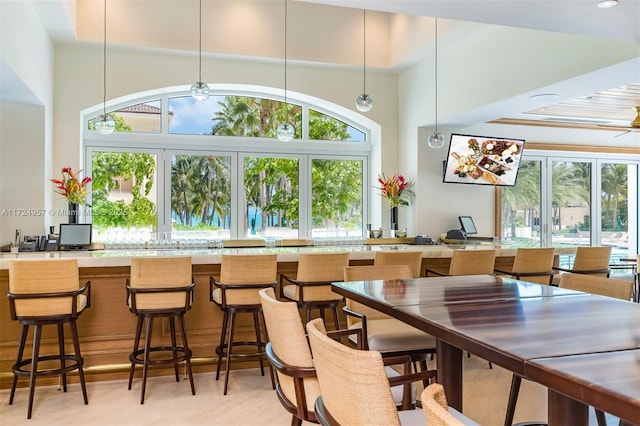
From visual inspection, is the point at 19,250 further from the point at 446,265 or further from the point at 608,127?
the point at 608,127

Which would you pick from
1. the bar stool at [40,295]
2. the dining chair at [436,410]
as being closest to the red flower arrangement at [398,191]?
the bar stool at [40,295]

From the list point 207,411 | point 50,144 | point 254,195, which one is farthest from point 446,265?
point 50,144

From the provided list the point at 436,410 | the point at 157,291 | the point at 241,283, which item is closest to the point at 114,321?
the point at 157,291

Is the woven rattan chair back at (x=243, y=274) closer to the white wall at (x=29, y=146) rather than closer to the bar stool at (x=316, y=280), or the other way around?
the bar stool at (x=316, y=280)

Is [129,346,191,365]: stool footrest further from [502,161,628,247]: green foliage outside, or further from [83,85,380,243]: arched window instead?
→ [502,161,628,247]: green foliage outside

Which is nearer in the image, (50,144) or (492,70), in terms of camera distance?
(492,70)

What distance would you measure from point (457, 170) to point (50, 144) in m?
5.43

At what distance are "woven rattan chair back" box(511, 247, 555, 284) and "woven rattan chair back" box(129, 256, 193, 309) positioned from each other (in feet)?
9.79

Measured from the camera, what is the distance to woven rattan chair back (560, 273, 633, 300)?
2.84 metres

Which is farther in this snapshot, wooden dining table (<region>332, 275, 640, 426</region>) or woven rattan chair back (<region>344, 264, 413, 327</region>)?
woven rattan chair back (<region>344, 264, 413, 327</region>)

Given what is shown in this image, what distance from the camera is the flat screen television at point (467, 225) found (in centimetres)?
714

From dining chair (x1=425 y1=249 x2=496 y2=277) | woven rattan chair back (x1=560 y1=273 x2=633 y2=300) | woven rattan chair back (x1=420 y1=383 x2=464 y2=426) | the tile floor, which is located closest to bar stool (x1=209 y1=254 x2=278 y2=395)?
the tile floor

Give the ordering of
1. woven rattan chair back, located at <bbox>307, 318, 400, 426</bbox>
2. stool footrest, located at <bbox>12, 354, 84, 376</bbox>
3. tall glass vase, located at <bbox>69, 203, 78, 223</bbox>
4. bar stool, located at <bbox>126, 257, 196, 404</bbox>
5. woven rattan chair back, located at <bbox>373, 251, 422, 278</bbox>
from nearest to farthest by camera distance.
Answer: woven rattan chair back, located at <bbox>307, 318, 400, 426</bbox>
stool footrest, located at <bbox>12, 354, 84, 376</bbox>
bar stool, located at <bbox>126, 257, 196, 404</bbox>
woven rattan chair back, located at <bbox>373, 251, 422, 278</bbox>
tall glass vase, located at <bbox>69, 203, 78, 223</bbox>

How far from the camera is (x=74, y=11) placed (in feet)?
19.3
